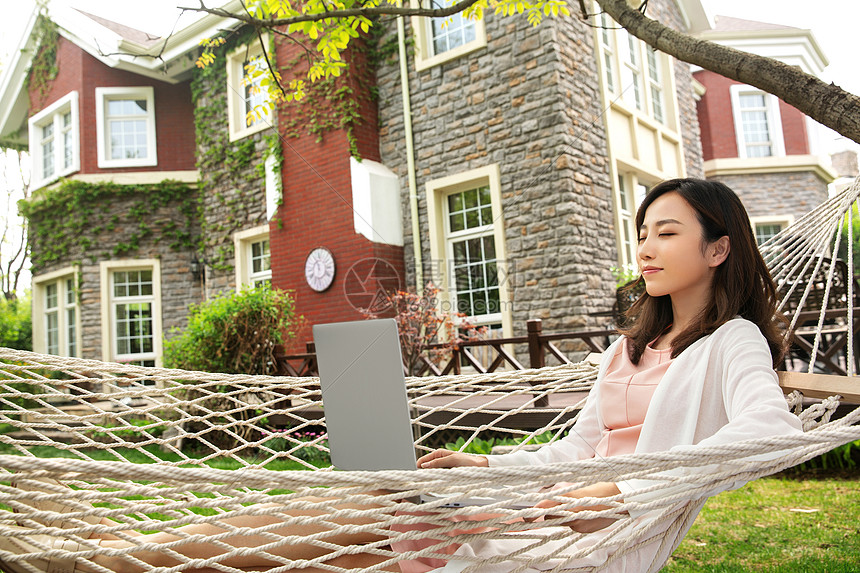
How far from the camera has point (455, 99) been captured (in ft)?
22.5

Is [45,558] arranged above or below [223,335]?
below

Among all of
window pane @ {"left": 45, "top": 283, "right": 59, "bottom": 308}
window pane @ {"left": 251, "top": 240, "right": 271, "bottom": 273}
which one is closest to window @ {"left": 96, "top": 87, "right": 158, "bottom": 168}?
window pane @ {"left": 45, "top": 283, "right": 59, "bottom": 308}

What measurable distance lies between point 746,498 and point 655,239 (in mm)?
2378

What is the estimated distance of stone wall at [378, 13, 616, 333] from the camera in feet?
19.8

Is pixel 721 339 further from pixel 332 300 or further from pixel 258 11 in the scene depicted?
pixel 332 300

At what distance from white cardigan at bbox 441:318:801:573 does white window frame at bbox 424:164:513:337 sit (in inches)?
196

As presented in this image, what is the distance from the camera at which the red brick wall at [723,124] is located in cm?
1202

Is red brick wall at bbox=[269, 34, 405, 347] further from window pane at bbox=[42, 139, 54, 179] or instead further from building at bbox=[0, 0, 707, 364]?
window pane at bbox=[42, 139, 54, 179]

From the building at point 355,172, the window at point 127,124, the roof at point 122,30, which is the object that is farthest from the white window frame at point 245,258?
the roof at point 122,30

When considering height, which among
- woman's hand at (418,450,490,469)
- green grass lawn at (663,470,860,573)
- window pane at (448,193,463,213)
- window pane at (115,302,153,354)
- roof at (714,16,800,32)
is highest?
roof at (714,16,800,32)

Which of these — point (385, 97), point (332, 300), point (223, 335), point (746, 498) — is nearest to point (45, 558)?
point (746, 498)

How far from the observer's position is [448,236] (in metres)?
7.00

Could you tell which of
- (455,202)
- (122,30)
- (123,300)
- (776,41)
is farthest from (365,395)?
(776,41)

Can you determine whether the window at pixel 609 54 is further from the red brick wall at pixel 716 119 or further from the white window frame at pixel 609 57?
the red brick wall at pixel 716 119
